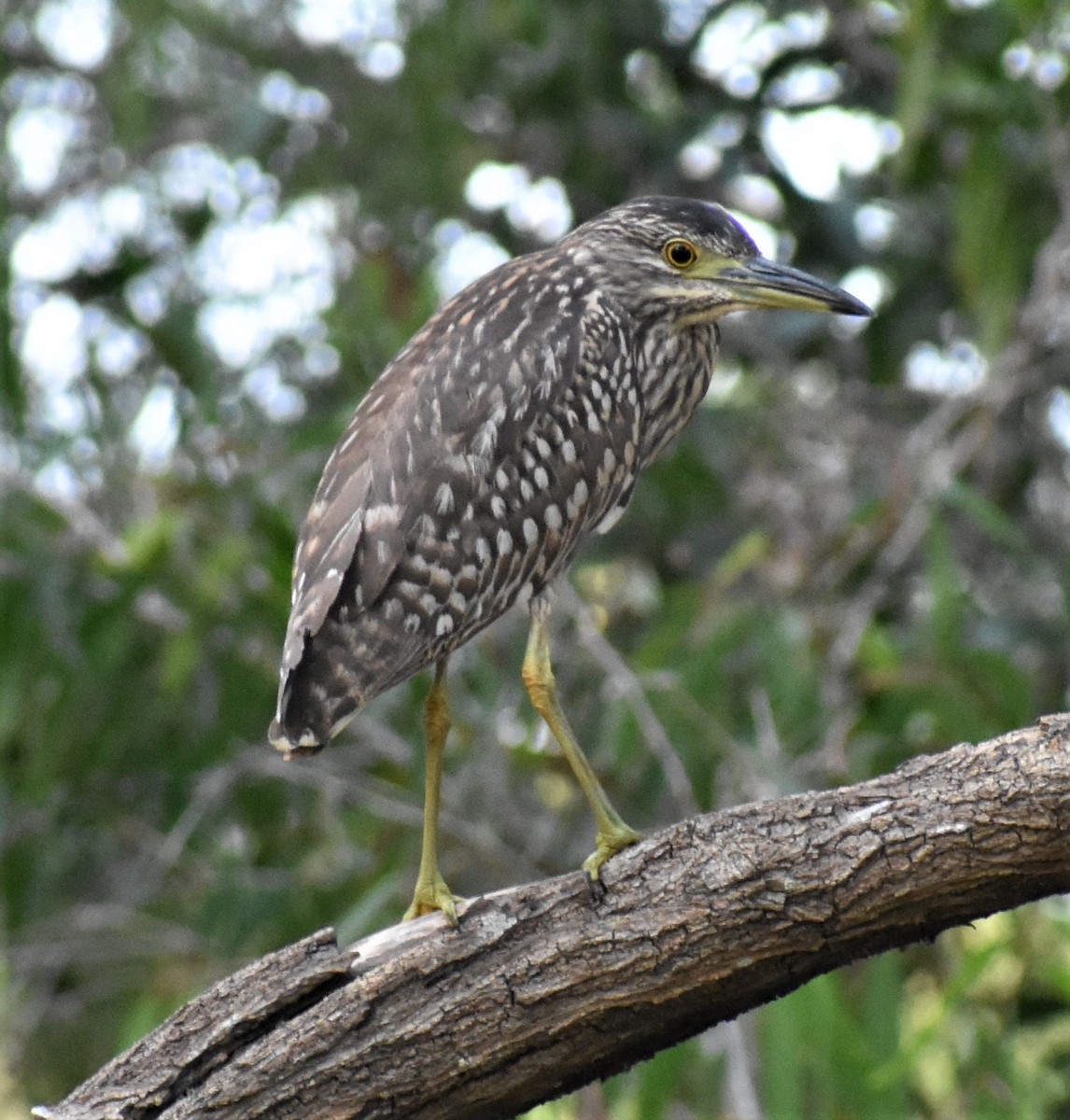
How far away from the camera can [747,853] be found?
312 centimetres

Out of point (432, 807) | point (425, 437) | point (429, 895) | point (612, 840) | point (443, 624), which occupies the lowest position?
point (612, 840)

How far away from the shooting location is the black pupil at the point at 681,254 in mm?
4434

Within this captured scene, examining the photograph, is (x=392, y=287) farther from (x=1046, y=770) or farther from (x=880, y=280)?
(x=1046, y=770)

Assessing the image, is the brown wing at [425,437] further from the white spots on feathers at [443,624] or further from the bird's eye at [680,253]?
the bird's eye at [680,253]

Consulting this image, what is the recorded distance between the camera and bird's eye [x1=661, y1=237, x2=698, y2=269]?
14.5 feet

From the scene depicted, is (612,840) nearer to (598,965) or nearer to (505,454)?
(598,965)

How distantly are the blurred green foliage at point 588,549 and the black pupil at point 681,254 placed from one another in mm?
1221

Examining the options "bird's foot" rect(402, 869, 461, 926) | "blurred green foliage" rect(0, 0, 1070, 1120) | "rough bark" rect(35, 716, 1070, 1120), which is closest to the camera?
"rough bark" rect(35, 716, 1070, 1120)

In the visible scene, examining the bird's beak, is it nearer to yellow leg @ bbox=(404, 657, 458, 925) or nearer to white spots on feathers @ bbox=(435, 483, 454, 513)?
white spots on feathers @ bbox=(435, 483, 454, 513)

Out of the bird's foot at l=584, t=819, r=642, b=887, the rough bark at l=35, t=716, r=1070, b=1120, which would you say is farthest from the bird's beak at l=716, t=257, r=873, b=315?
the rough bark at l=35, t=716, r=1070, b=1120

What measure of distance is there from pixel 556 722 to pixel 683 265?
1.17 meters

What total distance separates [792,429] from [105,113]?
3.70 m

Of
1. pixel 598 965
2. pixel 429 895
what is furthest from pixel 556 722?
pixel 598 965

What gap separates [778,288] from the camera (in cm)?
431
